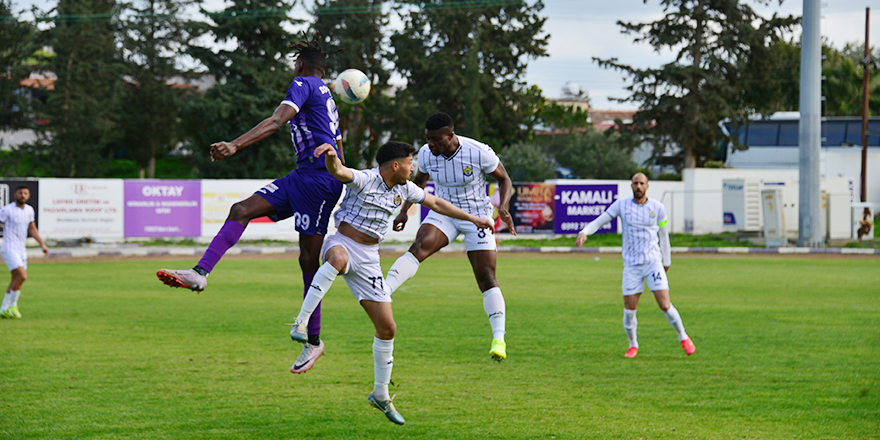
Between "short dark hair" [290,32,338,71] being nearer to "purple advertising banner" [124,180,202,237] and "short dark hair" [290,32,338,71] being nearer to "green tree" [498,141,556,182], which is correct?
"purple advertising banner" [124,180,202,237]

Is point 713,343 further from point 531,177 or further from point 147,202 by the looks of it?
point 531,177

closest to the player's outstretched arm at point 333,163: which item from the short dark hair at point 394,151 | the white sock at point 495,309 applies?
the short dark hair at point 394,151

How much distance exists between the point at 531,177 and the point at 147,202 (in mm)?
23873

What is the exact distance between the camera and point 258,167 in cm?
4797

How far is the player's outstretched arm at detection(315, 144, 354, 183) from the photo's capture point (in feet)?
19.7

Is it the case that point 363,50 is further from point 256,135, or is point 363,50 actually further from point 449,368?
point 256,135

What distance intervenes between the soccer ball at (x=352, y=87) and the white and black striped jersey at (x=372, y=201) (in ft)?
2.44

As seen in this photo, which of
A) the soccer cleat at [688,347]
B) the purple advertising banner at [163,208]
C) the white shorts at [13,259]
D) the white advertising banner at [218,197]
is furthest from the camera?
the white advertising banner at [218,197]

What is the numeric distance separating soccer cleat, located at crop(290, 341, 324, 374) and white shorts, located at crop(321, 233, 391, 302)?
2.51 feet

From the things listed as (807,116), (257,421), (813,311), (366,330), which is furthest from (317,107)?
(807,116)

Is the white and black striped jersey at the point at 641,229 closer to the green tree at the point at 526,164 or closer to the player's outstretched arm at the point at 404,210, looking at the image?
the player's outstretched arm at the point at 404,210

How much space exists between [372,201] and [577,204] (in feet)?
98.6

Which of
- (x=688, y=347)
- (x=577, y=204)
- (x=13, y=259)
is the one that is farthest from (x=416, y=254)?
(x=577, y=204)

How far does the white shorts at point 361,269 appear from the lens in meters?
6.89
